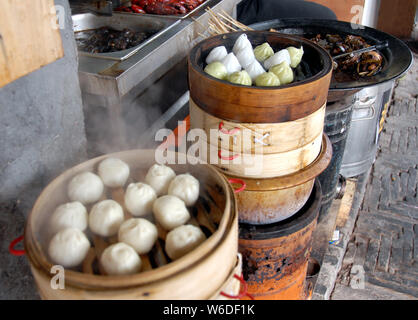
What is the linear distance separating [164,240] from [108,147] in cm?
175

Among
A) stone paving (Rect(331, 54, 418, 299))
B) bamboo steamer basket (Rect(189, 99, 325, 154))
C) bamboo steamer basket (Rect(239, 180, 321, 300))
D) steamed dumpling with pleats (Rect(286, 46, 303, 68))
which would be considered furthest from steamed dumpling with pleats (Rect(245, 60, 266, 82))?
stone paving (Rect(331, 54, 418, 299))

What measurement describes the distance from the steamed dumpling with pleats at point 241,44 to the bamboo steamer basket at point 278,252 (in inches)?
44.2

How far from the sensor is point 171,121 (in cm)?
399

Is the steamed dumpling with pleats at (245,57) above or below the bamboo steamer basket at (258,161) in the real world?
above

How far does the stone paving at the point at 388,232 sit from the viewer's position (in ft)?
12.1

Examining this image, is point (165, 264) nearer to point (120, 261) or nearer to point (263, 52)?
point (120, 261)

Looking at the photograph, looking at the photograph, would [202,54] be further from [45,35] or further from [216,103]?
[45,35]

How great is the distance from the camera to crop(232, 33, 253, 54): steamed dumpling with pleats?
7.96 feet

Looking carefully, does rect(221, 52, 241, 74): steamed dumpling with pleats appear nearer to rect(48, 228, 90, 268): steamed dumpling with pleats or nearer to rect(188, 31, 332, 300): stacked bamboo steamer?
rect(188, 31, 332, 300): stacked bamboo steamer

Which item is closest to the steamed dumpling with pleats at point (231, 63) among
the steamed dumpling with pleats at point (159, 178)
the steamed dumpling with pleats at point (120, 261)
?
the steamed dumpling with pleats at point (159, 178)

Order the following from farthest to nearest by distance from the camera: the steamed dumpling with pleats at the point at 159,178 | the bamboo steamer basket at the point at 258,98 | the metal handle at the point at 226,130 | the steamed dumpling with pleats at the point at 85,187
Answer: the metal handle at the point at 226,130, the bamboo steamer basket at the point at 258,98, the steamed dumpling with pleats at the point at 159,178, the steamed dumpling with pleats at the point at 85,187

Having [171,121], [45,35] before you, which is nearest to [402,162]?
[171,121]

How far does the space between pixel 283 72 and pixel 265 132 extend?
432 millimetres

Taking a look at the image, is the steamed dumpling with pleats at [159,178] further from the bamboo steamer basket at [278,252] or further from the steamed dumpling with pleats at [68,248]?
the bamboo steamer basket at [278,252]
